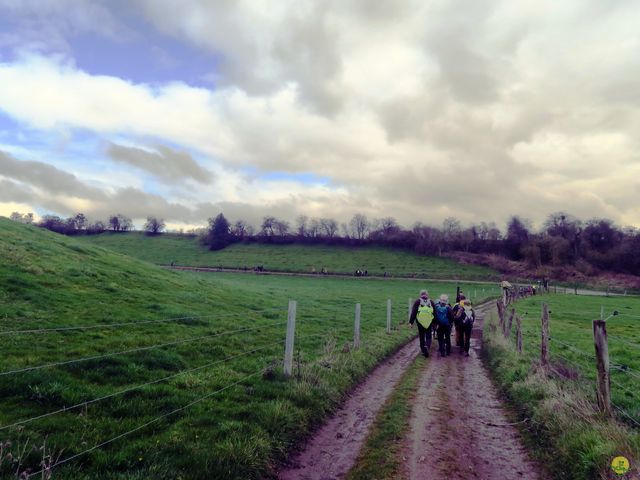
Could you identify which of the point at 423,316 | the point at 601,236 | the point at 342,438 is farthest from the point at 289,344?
the point at 601,236

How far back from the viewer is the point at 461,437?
6434 mm

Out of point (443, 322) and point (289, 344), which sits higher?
point (289, 344)

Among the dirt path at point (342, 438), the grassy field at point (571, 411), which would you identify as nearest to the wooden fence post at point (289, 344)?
the dirt path at point (342, 438)

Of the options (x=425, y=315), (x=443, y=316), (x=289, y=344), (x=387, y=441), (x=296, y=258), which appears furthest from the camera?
(x=296, y=258)

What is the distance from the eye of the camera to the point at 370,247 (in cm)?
11100

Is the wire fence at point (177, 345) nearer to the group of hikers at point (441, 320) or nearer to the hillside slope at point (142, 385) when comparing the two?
the hillside slope at point (142, 385)

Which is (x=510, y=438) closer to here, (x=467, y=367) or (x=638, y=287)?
(x=467, y=367)

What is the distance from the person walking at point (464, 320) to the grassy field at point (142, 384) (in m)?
2.57

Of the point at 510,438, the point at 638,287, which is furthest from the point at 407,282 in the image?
the point at 510,438

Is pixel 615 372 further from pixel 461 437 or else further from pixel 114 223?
pixel 114 223

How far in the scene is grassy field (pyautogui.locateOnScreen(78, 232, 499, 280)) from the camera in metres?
82.5

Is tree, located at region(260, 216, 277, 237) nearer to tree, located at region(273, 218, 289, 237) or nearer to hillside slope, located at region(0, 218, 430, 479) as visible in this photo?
tree, located at region(273, 218, 289, 237)

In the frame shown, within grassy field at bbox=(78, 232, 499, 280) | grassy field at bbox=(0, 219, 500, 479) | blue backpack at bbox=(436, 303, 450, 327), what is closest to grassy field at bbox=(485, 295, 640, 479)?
blue backpack at bbox=(436, 303, 450, 327)

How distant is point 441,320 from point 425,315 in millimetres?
853
